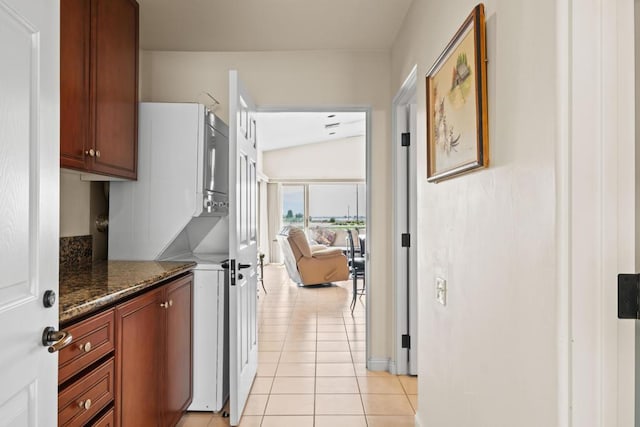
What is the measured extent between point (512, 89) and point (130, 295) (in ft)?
5.49

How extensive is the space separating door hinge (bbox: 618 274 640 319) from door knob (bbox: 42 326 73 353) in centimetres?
134

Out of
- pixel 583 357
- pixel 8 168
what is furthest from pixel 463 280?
pixel 8 168

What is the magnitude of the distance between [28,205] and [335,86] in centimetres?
262

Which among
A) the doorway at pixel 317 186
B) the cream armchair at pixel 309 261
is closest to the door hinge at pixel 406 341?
the cream armchair at pixel 309 261

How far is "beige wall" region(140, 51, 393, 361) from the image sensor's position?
3342mm

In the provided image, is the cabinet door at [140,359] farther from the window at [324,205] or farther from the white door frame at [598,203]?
the window at [324,205]

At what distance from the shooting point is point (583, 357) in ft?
3.13

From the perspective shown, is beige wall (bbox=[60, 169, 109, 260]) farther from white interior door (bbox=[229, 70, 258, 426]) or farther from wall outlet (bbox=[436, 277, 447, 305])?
wall outlet (bbox=[436, 277, 447, 305])

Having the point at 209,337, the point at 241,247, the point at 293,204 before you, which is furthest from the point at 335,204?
the point at 209,337

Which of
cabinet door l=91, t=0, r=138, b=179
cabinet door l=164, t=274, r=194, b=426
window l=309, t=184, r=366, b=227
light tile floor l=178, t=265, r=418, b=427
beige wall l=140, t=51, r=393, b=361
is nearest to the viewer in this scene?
cabinet door l=91, t=0, r=138, b=179

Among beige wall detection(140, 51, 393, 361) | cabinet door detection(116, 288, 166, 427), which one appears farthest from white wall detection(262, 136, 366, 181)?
cabinet door detection(116, 288, 166, 427)

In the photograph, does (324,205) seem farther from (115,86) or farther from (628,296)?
(628,296)

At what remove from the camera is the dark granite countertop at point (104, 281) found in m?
1.46

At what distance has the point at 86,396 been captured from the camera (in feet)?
4.90
